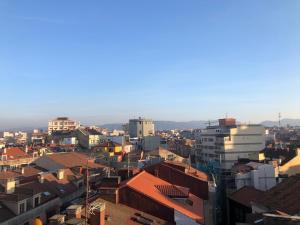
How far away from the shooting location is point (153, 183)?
112 feet

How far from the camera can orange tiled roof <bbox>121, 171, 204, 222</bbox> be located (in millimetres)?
29094

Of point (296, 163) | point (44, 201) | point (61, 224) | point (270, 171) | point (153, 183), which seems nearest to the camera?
point (61, 224)

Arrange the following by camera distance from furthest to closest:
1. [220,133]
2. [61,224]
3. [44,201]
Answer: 1. [220,133]
2. [44,201]
3. [61,224]

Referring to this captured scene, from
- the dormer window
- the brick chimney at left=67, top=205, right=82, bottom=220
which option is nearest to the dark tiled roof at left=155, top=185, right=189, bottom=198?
the brick chimney at left=67, top=205, right=82, bottom=220

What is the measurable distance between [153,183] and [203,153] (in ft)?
284

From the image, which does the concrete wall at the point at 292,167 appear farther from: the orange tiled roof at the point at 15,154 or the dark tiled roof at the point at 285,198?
the orange tiled roof at the point at 15,154

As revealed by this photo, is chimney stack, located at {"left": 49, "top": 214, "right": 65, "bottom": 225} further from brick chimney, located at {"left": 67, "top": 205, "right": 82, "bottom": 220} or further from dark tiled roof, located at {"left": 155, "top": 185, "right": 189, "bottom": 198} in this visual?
dark tiled roof, located at {"left": 155, "top": 185, "right": 189, "bottom": 198}

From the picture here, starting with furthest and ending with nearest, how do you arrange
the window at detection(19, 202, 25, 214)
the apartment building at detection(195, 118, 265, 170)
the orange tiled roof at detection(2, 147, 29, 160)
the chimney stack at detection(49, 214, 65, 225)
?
the apartment building at detection(195, 118, 265, 170) < the orange tiled roof at detection(2, 147, 29, 160) < the window at detection(19, 202, 25, 214) < the chimney stack at detection(49, 214, 65, 225)

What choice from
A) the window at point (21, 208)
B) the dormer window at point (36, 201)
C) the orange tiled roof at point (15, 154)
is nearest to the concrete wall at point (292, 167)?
the dormer window at point (36, 201)

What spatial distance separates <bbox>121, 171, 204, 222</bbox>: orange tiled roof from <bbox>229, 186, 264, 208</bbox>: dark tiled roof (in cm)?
630

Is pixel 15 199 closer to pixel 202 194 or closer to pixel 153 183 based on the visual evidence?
pixel 153 183

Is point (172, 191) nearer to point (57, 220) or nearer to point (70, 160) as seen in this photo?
point (57, 220)

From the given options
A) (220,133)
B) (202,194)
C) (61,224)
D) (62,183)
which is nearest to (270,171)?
(202,194)

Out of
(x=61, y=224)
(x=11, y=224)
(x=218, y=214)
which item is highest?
(x=61, y=224)
